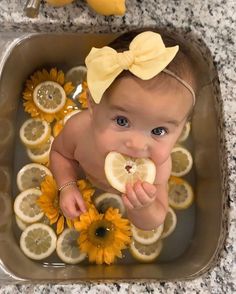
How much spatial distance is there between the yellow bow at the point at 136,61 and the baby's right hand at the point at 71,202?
0.35 m

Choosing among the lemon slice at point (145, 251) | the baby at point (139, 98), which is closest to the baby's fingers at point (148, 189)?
the baby at point (139, 98)

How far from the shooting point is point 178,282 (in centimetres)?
91

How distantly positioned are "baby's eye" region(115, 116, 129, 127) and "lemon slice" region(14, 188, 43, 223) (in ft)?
1.39

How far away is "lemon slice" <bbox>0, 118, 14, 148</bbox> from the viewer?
4.03 ft

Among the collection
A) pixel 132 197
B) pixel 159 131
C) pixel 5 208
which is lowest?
pixel 5 208

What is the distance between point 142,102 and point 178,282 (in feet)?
1.12

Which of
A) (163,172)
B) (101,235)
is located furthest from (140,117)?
(101,235)

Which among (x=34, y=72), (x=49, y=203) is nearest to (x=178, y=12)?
(x=34, y=72)

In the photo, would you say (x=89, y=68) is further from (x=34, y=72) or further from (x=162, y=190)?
(x=34, y=72)

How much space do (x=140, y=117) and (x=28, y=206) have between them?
19.4 inches

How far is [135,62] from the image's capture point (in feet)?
2.67

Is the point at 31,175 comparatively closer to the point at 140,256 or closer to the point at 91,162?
the point at 91,162

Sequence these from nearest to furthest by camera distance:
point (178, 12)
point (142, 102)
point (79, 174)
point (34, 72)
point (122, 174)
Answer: point (142, 102), point (122, 174), point (178, 12), point (79, 174), point (34, 72)

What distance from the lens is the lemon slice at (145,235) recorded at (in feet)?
3.96
